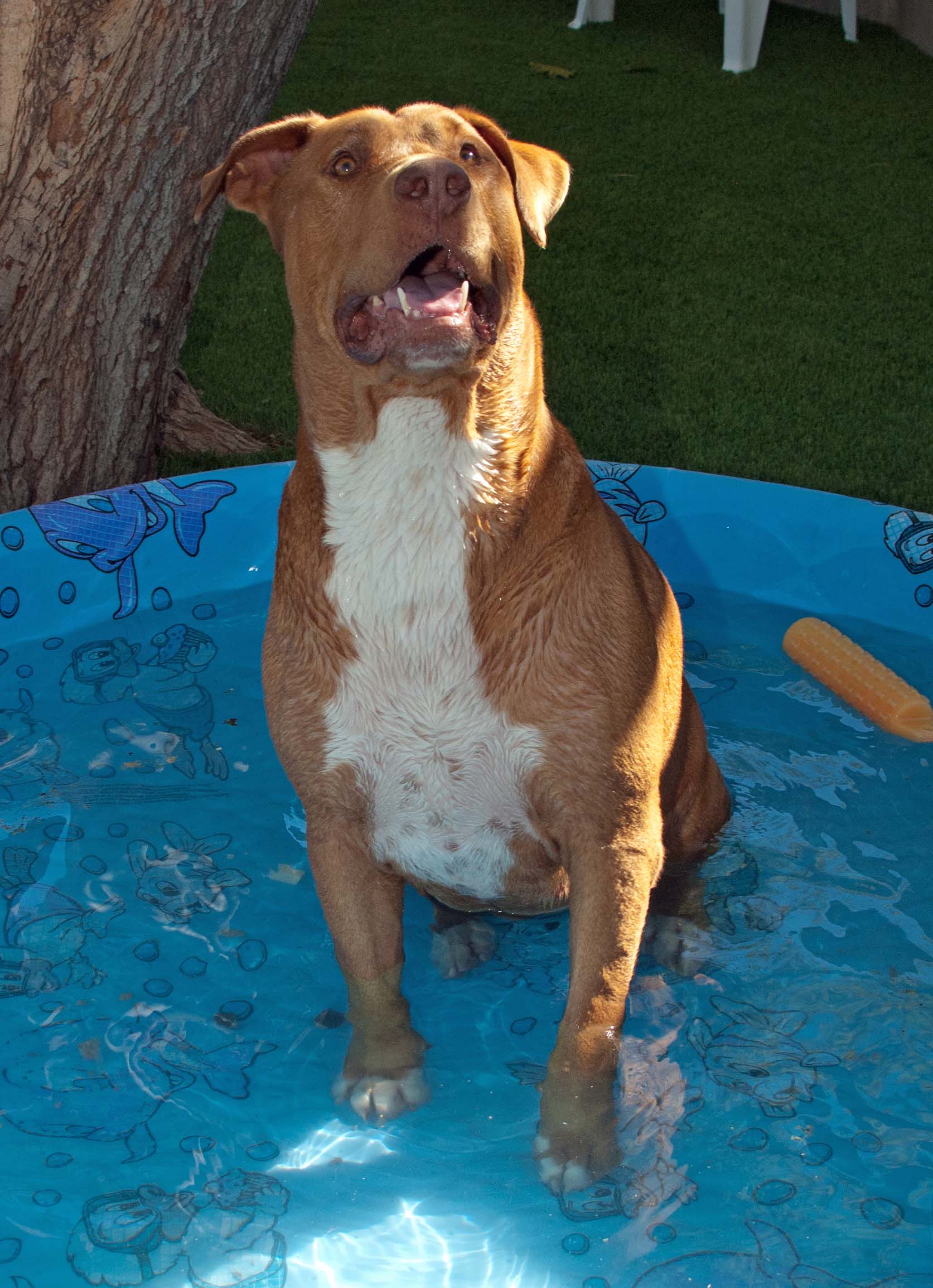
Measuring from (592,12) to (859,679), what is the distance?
10665 millimetres

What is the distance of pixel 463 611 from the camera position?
265 centimetres

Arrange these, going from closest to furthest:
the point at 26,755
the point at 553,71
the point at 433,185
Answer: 1. the point at 433,185
2. the point at 26,755
3. the point at 553,71

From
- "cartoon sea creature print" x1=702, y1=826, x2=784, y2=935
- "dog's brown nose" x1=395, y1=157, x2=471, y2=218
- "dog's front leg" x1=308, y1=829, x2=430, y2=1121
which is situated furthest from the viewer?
"cartoon sea creature print" x1=702, y1=826, x2=784, y2=935

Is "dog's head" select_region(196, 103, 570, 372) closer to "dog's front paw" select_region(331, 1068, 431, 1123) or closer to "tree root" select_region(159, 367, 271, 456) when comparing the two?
"dog's front paw" select_region(331, 1068, 431, 1123)

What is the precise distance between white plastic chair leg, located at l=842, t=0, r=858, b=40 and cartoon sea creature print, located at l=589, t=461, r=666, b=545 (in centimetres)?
953

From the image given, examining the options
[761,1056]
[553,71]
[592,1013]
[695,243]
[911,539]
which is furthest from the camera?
[553,71]

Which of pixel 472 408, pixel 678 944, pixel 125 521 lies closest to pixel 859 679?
pixel 678 944

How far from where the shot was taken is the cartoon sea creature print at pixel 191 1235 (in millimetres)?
2496

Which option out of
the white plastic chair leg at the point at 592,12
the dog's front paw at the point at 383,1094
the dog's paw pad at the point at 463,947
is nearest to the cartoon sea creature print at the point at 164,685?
the dog's paw pad at the point at 463,947

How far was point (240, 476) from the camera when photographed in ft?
16.1

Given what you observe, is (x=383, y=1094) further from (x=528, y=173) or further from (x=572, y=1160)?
(x=528, y=173)

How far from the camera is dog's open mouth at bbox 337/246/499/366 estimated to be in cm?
242

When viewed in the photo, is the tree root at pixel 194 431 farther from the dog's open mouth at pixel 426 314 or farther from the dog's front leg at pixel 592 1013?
the dog's front leg at pixel 592 1013

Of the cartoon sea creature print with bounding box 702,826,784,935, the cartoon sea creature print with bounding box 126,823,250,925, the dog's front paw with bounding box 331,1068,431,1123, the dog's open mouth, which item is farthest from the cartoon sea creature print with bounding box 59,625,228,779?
the dog's open mouth
